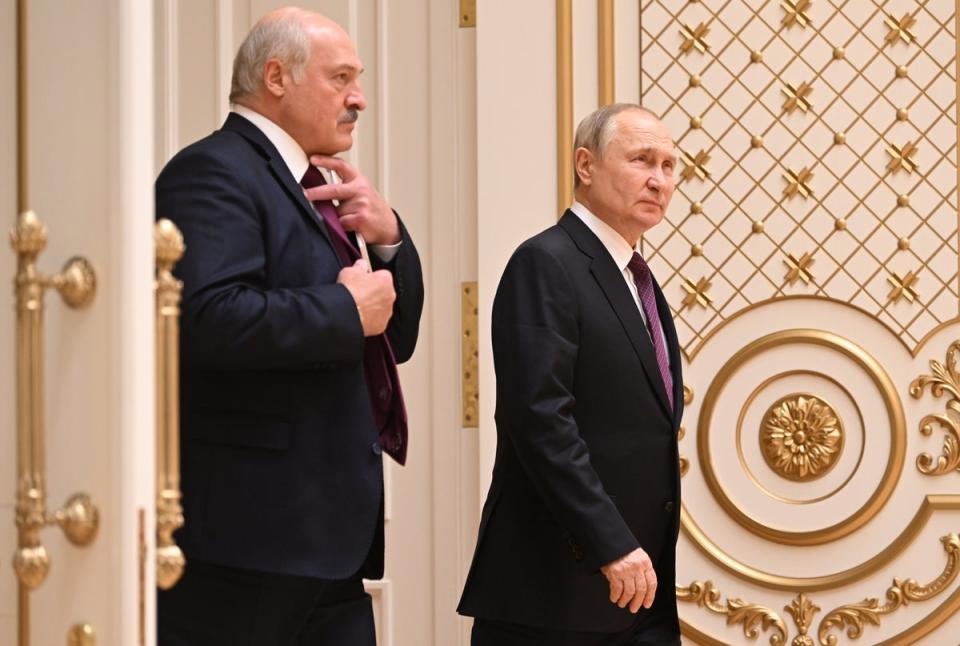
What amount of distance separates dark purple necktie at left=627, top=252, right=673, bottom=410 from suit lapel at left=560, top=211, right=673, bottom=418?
0.14 ft

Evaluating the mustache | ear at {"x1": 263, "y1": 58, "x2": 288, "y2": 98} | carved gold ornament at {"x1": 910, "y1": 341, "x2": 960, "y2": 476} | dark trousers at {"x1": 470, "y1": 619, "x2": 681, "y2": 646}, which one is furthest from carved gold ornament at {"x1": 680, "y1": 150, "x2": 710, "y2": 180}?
ear at {"x1": 263, "y1": 58, "x2": 288, "y2": 98}

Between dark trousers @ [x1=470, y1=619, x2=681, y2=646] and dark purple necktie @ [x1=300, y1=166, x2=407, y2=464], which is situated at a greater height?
dark purple necktie @ [x1=300, y1=166, x2=407, y2=464]

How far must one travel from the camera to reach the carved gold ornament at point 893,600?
3438 millimetres

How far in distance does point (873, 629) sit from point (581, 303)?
1431 mm

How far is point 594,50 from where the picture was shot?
11.5 ft

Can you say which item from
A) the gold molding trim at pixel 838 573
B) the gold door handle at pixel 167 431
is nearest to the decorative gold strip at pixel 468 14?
the gold molding trim at pixel 838 573

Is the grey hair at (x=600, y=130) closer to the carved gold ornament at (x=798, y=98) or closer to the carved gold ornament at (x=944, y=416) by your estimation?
the carved gold ornament at (x=798, y=98)

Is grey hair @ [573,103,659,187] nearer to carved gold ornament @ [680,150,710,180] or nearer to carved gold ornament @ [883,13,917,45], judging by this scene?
carved gold ornament @ [680,150,710,180]

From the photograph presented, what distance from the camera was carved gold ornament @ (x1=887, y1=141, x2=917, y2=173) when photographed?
346 cm

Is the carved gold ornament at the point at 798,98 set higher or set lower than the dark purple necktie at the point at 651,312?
higher

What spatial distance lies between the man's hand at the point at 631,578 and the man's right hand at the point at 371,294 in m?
0.60

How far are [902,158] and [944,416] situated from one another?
633 millimetres

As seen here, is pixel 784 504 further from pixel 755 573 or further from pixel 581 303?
pixel 581 303

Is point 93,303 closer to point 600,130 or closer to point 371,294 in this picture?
point 371,294
